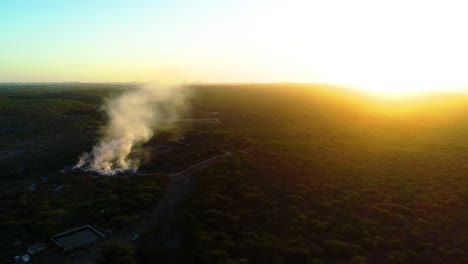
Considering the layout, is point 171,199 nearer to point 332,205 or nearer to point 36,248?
point 36,248

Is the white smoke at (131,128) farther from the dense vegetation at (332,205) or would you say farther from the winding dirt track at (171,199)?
the dense vegetation at (332,205)

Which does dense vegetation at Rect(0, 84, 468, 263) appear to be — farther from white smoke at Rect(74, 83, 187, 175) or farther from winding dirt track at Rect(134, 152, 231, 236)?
white smoke at Rect(74, 83, 187, 175)

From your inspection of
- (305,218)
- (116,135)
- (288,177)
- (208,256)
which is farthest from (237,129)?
(208,256)

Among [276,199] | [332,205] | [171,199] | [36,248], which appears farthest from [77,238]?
[332,205]

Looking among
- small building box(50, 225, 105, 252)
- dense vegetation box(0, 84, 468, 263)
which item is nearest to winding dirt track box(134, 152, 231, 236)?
dense vegetation box(0, 84, 468, 263)

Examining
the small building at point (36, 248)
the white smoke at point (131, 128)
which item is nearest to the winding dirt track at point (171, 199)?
the small building at point (36, 248)
